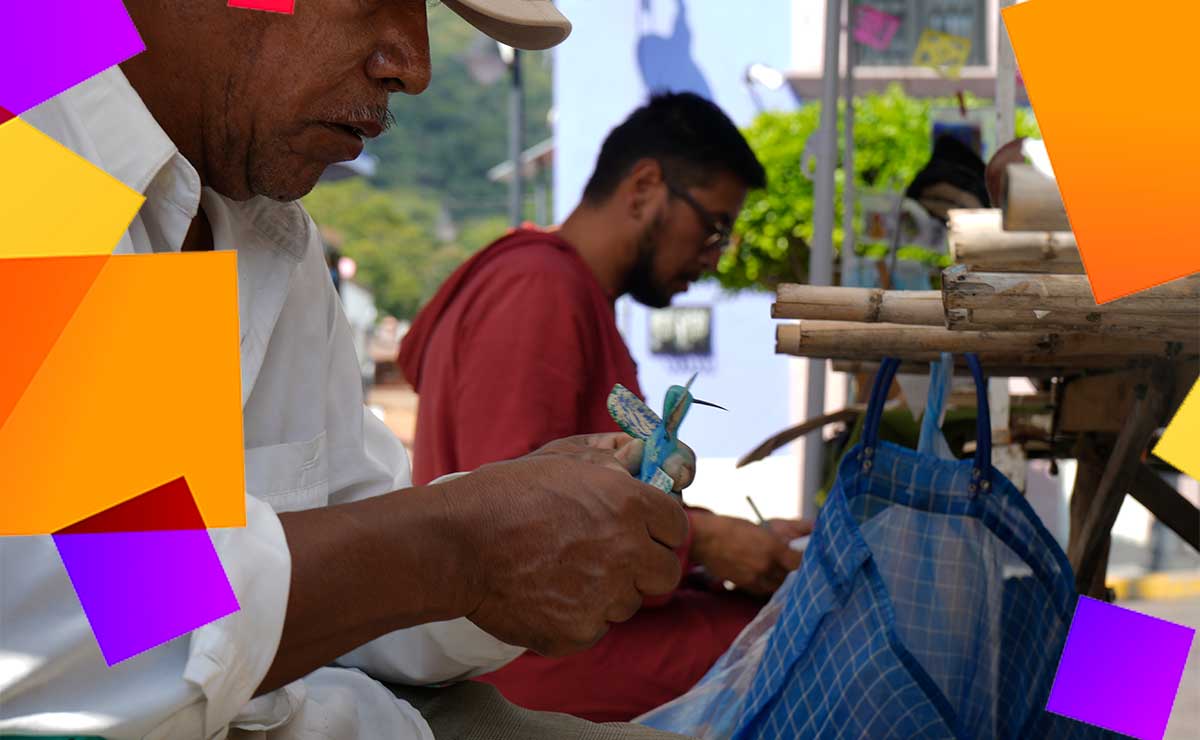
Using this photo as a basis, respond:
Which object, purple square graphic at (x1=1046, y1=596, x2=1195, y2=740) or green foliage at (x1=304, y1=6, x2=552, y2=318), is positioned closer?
purple square graphic at (x1=1046, y1=596, x2=1195, y2=740)

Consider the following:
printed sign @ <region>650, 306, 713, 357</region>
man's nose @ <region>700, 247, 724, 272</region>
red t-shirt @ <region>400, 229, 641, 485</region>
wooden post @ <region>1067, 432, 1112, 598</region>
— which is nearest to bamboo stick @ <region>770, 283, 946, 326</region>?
wooden post @ <region>1067, 432, 1112, 598</region>

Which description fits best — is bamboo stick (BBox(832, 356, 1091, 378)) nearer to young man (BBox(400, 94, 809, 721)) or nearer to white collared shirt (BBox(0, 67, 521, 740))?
young man (BBox(400, 94, 809, 721))

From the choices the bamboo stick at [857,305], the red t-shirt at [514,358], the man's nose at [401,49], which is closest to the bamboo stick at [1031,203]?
the bamboo stick at [857,305]

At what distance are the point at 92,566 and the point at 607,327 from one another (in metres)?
1.76

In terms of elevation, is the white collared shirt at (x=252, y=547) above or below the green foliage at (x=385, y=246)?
above

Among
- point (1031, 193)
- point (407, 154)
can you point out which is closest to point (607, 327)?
point (1031, 193)

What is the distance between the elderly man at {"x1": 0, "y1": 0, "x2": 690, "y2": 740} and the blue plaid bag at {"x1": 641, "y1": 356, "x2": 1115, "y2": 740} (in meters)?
0.22

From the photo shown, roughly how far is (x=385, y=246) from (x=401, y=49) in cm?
4426

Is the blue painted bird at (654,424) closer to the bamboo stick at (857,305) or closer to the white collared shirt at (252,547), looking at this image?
the bamboo stick at (857,305)

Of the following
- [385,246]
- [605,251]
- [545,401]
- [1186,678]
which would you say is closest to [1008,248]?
[545,401]

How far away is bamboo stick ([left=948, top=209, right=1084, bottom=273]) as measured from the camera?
1482mm

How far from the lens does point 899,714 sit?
62.3 inches

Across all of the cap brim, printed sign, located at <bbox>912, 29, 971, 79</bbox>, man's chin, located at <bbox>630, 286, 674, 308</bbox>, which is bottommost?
man's chin, located at <bbox>630, 286, 674, 308</bbox>

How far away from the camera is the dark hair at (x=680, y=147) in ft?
10.0
